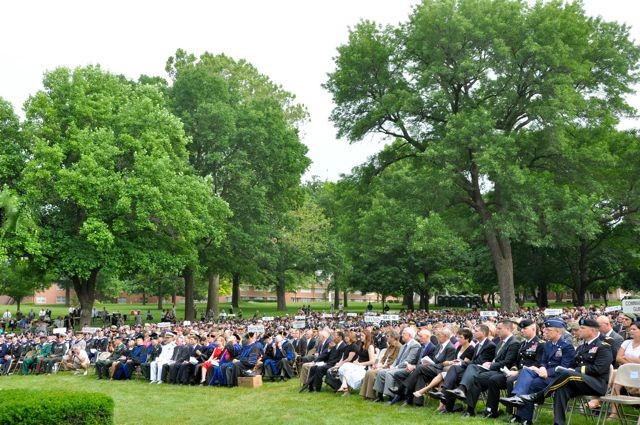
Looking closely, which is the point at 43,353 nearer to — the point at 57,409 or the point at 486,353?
the point at 57,409

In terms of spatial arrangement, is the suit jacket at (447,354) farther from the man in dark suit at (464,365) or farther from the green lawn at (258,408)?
the green lawn at (258,408)

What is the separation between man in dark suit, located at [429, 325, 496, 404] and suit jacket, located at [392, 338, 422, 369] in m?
1.34

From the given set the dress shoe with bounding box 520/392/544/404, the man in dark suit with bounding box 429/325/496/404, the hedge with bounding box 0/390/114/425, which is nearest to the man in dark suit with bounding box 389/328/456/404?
the man in dark suit with bounding box 429/325/496/404

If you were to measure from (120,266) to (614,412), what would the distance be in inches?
980

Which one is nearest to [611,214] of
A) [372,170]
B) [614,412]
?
[372,170]

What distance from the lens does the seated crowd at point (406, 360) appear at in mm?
8180

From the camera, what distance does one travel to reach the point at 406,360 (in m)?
11.1

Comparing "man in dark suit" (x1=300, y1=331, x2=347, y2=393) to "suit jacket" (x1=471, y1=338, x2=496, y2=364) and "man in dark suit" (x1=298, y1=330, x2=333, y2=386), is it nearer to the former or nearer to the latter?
"man in dark suit" (x1=298, y1=330, x2=333, y2=386)

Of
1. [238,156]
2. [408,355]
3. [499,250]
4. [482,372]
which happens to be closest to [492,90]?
[499,250]

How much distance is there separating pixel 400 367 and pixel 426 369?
3.01ft

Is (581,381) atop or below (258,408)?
atop

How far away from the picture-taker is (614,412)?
8.44 metres

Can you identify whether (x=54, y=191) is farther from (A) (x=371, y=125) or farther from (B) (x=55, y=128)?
(A) (x=371, y=125)

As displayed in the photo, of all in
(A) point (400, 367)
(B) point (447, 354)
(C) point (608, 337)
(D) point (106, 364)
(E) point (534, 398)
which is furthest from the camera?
(D) point (106, 364)
